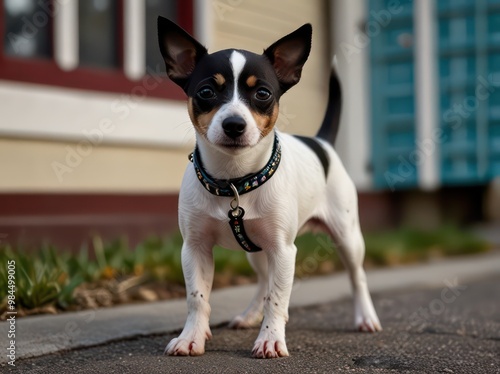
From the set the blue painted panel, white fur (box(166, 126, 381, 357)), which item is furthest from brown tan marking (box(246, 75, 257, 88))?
the blue painted panel

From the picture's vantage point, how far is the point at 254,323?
3.79 meters

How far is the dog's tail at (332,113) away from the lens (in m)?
4.14

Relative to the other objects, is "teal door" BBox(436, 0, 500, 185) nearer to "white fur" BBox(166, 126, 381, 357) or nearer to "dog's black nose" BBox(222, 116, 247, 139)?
"white fur" BBox(166, 126, 381, 357)

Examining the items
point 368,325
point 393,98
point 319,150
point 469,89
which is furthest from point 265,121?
point 393,98

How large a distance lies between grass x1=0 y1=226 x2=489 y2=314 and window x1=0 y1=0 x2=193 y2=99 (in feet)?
4.62

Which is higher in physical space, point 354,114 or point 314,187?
point 354,114

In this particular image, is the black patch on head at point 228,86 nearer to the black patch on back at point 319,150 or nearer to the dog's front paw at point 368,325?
the black patch on back at point 319,150

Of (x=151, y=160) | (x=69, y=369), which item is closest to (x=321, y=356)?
(x=69, y=369)

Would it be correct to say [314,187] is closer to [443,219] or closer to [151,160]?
[151,160]

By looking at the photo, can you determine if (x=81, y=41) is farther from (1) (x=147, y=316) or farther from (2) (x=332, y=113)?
(1) (x=147, y=316)

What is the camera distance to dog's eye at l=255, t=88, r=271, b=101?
2889 millimetres

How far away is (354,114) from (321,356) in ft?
20.8

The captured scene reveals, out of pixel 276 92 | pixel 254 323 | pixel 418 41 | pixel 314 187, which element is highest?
pixel 418 41

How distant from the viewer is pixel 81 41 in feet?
20.9
